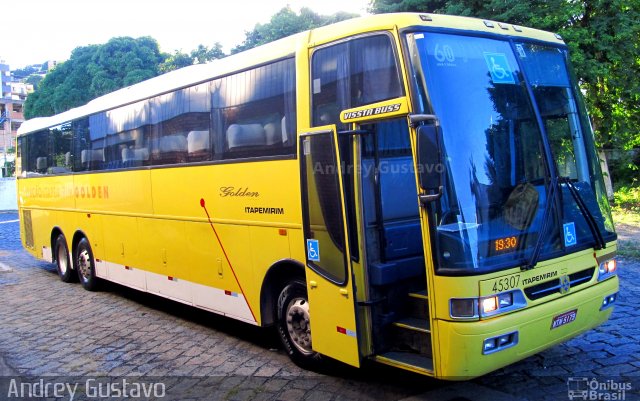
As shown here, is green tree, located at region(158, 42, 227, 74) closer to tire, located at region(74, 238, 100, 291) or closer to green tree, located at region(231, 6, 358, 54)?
green tree, located at region(231, 6, 358, 54)

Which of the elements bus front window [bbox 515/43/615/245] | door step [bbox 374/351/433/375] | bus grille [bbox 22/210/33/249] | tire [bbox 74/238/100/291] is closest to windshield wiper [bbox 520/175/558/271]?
bus front window [bbox 515/43/615/245]

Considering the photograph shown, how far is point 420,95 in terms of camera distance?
426 cm

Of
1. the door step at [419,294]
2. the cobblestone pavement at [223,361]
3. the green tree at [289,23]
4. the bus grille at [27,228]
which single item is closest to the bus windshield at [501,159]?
the door step at [419,294]

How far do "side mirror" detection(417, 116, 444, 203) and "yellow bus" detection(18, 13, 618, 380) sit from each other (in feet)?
0.05

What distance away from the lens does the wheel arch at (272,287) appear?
5984 millimetres

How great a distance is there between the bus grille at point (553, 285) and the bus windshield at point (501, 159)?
23 cm

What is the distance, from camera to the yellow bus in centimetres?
419

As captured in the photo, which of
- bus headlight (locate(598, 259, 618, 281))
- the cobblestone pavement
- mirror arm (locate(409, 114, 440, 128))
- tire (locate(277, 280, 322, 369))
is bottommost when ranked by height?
the cobblestone pavement

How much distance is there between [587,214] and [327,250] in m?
2.29

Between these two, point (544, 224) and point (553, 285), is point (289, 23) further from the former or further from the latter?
point (553, 285)

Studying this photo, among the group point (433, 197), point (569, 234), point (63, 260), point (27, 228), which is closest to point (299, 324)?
point (433, 197)

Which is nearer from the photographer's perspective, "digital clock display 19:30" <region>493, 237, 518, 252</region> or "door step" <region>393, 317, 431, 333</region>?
"digital clock display 19:30" <region>493, 237, 518, 252</region>

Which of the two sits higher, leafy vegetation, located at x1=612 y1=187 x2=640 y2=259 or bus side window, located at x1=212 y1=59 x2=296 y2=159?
bus side window, located at x1=212 y1=59 x2=296 y2=159

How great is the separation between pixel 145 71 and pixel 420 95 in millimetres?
32622
